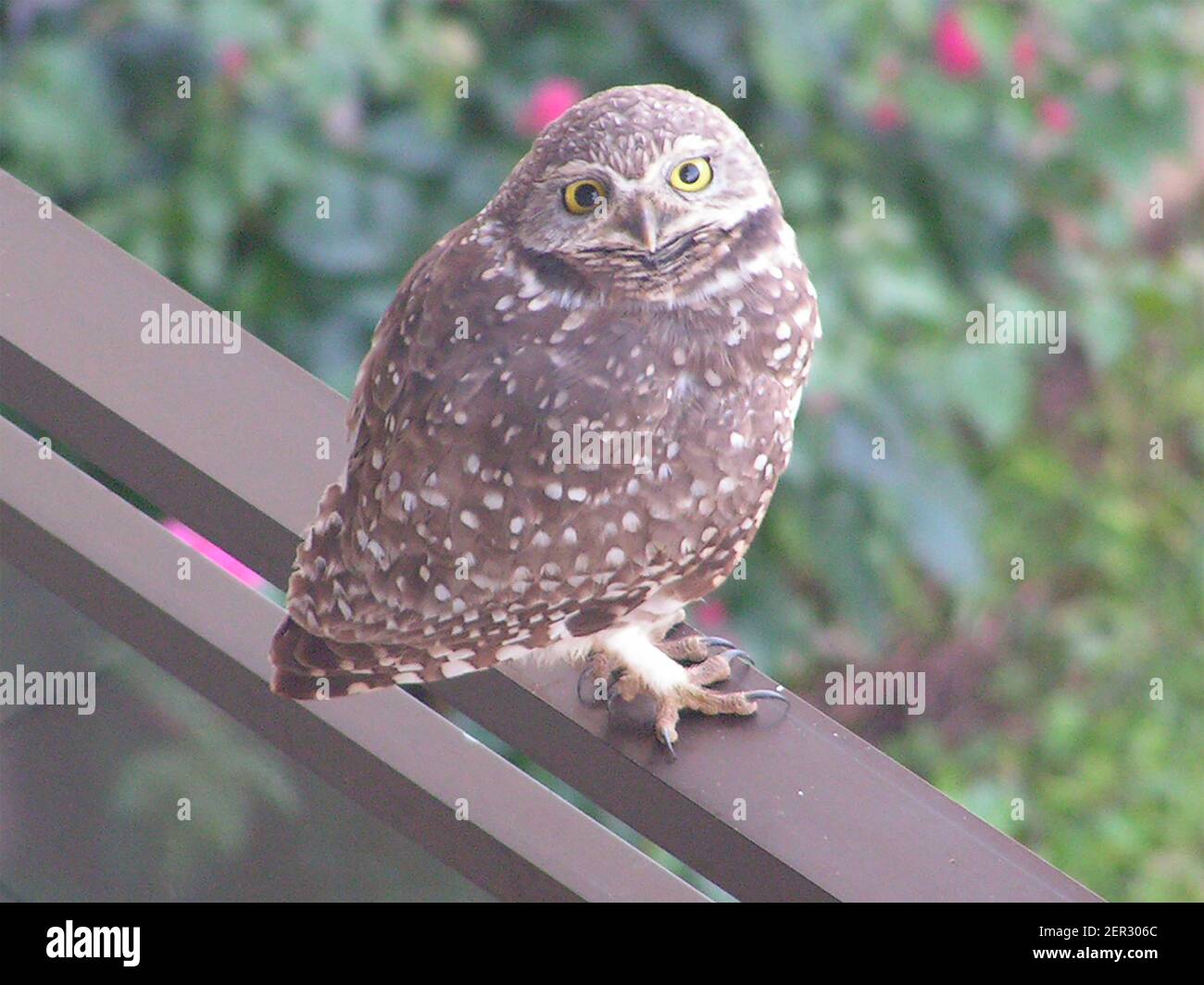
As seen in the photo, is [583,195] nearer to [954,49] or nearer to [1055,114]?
[954,49]

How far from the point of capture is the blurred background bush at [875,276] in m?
1.20

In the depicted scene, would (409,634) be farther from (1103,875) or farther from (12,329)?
(1103,875)

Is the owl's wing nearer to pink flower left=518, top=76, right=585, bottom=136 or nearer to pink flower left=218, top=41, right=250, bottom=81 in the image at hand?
pink flower left=518, top=76, right=585, bottom=136

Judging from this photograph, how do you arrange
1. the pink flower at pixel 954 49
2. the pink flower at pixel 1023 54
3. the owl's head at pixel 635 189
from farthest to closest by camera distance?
the pink flower at pixel 1023 54 < the pink flower at pixel 954 49 < the owl's head at pixel 635 189

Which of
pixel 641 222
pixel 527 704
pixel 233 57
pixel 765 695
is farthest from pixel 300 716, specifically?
pixel 233 57

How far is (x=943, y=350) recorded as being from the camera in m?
1.55

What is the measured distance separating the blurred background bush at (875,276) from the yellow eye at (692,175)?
307 mm

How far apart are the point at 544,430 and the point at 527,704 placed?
161 mm

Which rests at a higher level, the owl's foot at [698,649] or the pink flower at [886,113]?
the pink flower at [886,113]

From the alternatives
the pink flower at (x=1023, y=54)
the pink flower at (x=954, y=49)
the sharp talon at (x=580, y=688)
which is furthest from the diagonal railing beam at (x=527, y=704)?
the pink flower at (x=1023, y=54)

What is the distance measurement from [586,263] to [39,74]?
0.91 m

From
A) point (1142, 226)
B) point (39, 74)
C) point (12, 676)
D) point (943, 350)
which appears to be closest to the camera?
point (12, 676)

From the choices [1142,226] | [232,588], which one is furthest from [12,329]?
[1142,226]

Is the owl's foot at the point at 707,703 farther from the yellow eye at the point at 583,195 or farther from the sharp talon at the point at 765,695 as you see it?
the yellow eye at the point at 583,195
